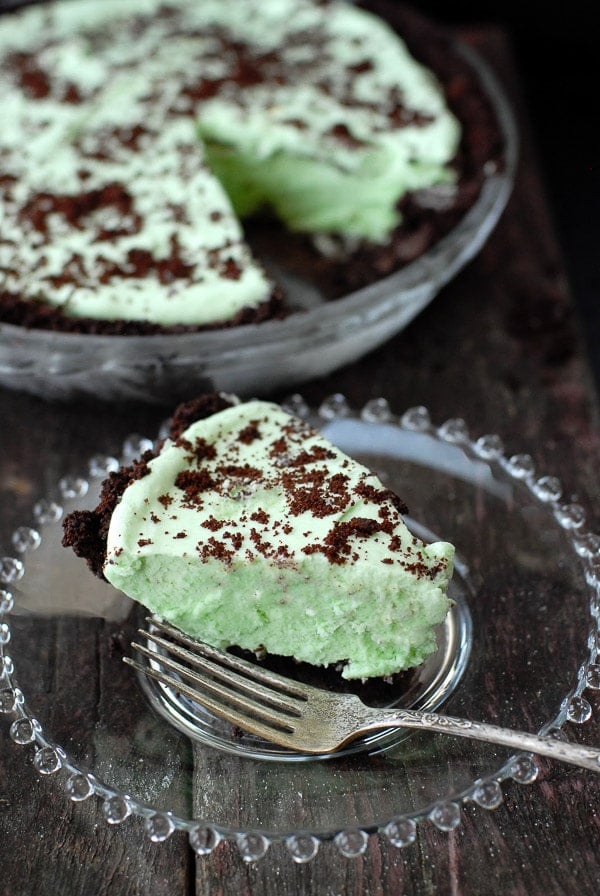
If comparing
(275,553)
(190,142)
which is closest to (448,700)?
(275,553)

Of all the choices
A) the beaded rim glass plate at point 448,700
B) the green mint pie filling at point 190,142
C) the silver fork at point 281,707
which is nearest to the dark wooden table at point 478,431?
the beaded rim glass plate at point 448,700

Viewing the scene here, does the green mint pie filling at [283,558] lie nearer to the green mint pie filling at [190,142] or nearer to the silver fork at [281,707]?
the silver fork at [281,707]

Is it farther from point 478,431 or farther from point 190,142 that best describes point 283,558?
point 190,142

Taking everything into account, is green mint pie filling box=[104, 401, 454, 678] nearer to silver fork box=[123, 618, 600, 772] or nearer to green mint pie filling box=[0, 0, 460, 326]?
silver fork box=[123, 618, 600, 772]

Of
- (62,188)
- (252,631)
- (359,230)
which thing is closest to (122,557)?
(252,631)

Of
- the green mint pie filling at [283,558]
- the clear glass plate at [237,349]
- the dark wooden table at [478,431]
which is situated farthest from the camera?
the clear glass plate at [237,349]
